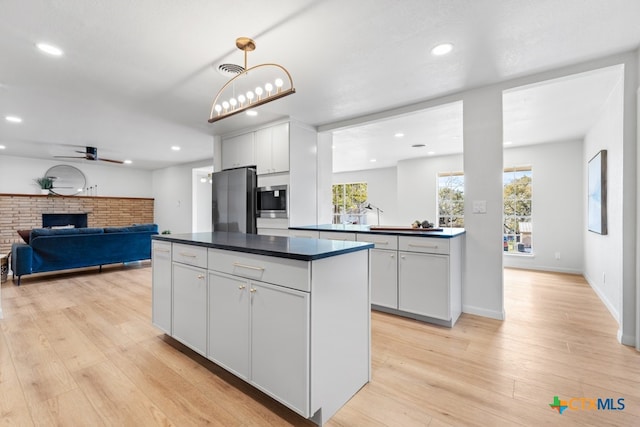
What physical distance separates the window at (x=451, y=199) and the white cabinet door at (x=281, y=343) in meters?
6.15

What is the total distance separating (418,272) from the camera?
9.34 ft

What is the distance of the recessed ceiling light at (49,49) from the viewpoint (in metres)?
2.22

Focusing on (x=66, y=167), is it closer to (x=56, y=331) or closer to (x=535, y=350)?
(x=56, y=331)

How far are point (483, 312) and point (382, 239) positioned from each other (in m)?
1.23

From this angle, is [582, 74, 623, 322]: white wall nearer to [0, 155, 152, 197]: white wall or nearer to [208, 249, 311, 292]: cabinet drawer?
[208, 249, 311, 292]: cabinet drawer

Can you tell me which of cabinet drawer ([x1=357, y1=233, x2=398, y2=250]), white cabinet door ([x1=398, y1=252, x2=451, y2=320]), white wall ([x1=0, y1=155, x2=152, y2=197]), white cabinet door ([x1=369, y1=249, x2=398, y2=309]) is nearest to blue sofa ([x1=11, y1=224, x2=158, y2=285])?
white wall ([x1=0, y1=155, x2=152, y2=197])

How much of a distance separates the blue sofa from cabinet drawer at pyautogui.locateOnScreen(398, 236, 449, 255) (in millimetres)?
4845

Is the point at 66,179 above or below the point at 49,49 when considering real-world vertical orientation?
below

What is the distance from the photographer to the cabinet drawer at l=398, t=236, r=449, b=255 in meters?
2.70

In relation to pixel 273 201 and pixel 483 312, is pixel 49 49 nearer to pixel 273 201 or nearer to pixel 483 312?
pixel 273 201

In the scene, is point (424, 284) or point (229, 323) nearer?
point (229, 323)

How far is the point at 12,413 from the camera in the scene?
1.58 m

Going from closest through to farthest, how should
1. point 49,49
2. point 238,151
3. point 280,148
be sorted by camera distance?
point 49,49, point 280,148, point 238,151

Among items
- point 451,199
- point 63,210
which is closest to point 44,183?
point 63,210
